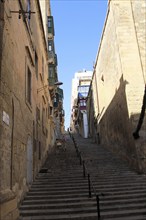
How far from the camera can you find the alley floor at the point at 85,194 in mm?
7809

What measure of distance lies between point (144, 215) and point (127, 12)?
38.8 feet

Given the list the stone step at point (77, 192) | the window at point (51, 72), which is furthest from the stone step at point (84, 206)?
the window at point (51, 72)

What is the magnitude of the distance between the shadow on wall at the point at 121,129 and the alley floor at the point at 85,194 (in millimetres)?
761

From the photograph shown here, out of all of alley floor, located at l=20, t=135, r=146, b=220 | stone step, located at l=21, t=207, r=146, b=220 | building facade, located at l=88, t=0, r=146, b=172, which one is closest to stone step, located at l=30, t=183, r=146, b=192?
alley floor, located at l=20, t=135, r=146, b=220

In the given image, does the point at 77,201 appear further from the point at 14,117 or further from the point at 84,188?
the point at 14,117

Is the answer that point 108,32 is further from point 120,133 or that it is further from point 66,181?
point 66,181

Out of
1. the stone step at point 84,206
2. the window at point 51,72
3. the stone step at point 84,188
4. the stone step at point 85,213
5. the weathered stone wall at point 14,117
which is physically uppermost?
the window at point 51,72

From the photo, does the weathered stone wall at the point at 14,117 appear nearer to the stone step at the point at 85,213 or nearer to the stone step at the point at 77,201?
the stone step at the point at 77,201

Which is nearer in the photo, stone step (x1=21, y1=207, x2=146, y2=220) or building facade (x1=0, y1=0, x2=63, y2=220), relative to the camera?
building facade (x1=0, y1=0, x2=63, y2=220)

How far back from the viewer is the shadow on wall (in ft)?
43.2

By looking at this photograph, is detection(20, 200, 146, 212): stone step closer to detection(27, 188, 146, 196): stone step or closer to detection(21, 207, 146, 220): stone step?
detection(21, 207, 146, 220): stone step

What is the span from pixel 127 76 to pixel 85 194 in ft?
23.6

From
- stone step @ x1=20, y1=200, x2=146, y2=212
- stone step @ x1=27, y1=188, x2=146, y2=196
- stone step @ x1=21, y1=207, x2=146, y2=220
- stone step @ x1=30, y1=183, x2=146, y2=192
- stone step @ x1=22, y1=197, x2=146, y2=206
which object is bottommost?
stone step @ x1=21, y1=207, x2=146, y2=220

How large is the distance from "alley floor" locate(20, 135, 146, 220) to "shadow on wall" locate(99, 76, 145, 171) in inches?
29.9
